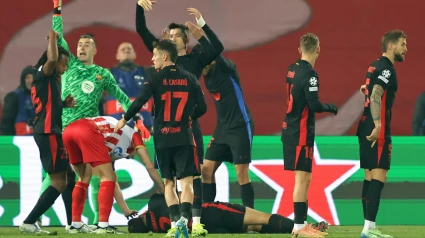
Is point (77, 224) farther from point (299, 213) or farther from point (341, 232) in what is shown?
point (341, 232)

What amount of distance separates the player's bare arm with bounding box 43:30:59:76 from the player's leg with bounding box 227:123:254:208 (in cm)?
201

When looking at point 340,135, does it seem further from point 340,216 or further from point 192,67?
point 192,67

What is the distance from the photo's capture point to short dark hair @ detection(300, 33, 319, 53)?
1094 centimetres

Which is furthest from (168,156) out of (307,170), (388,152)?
(388,152)

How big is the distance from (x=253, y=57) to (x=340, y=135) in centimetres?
142

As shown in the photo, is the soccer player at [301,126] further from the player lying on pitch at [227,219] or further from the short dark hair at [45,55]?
the short dark hair at [45,55]

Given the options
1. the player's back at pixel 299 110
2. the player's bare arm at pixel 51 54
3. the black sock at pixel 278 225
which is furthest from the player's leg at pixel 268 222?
the player's bare arm at pixel 51 54

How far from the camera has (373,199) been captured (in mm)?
10930

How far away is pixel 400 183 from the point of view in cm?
1394

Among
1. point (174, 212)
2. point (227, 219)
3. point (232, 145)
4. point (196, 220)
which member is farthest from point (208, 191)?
point (174, 212)

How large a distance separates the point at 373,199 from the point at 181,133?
70.9 inches

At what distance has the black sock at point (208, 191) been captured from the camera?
41.2ft

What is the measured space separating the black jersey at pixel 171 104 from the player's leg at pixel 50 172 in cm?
129

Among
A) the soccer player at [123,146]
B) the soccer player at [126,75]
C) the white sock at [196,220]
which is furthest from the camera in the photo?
the soccer player at [126,75]
